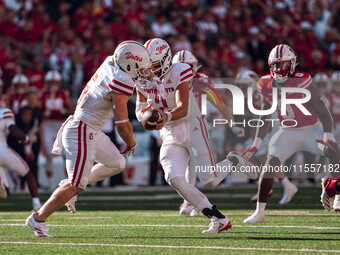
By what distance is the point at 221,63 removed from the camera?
54.6 feet

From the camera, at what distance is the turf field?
549 centimetres

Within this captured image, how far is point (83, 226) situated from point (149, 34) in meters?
8.96

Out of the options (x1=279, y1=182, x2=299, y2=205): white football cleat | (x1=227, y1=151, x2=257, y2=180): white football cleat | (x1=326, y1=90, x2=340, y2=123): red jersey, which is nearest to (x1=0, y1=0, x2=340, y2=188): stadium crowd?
(x1=326, y1=90, x2=340, y2=123): red jersey

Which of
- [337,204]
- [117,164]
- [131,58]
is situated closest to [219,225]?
[117,164]

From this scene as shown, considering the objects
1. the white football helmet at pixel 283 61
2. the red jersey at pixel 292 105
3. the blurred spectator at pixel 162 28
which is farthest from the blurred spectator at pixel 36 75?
the white football helmet at pixel 283 61

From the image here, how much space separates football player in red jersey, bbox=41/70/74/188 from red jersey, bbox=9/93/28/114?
0.53m

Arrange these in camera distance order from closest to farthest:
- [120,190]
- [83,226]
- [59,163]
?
[83,226], [120,190], [59,163]

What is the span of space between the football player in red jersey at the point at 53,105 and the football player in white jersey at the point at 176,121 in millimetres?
6683

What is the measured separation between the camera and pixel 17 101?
1338 centimetres

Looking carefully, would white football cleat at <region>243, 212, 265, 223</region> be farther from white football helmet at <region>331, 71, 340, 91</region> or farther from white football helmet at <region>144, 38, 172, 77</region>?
white football helmet at <region>331, 71, 340, 91</region>

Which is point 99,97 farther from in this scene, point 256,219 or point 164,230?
point 256,219

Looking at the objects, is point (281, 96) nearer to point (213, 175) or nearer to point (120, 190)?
point (213, 175)

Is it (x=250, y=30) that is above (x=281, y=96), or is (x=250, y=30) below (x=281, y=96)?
above

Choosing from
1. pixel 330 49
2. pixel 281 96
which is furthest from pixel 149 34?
pixel 281 96
